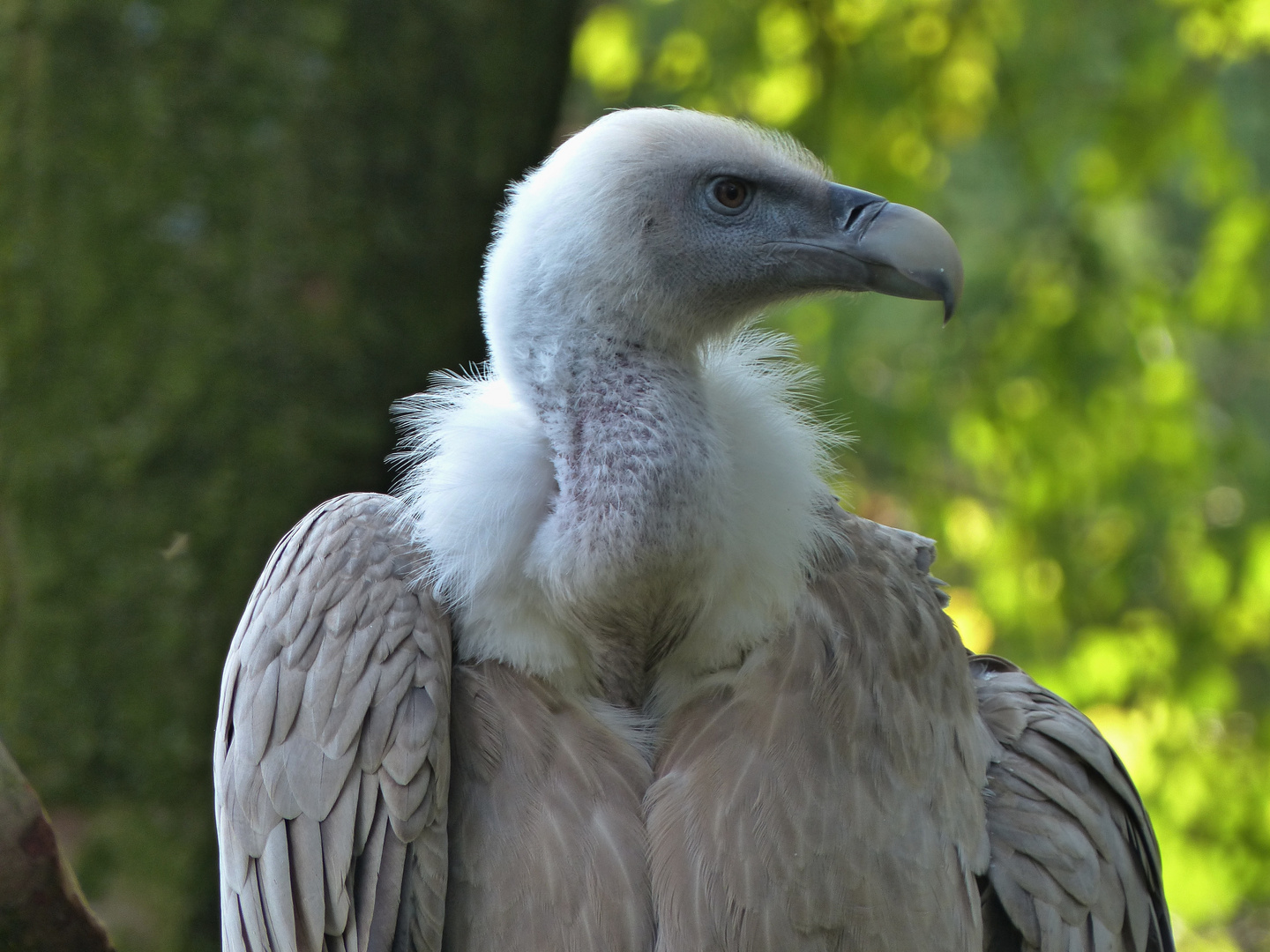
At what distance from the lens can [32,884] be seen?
6.84ft

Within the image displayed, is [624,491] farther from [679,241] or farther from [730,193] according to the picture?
[730,193]

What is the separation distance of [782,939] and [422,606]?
0.86 m

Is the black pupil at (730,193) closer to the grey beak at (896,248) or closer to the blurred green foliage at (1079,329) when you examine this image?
the grey beak at (896,248)

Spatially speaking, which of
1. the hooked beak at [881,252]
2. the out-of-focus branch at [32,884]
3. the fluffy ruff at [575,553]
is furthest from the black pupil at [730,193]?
the out-of-focus branch at [32,884]

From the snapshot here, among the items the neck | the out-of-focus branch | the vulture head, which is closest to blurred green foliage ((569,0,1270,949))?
the vulture head

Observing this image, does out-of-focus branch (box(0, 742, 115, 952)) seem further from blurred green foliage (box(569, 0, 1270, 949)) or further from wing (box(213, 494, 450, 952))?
blurred green foliage (box(569, 0, 1270, 949))

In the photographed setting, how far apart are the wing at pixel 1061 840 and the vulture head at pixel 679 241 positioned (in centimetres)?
107

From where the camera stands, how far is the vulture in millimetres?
2184

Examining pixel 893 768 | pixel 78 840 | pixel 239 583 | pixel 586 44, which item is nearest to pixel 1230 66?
pixel 586 44

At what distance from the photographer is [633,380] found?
2.23 m

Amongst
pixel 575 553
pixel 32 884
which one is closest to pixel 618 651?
pixel 575 553

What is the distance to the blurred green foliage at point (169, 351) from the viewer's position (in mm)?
3205

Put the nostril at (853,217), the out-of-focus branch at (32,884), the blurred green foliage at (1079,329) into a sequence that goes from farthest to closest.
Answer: the blurred green foliage at (1079,329), the nostril at (853,217), the out-of-focus branch at (32,884)

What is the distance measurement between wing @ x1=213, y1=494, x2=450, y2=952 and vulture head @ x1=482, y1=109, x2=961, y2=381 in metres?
0.52
